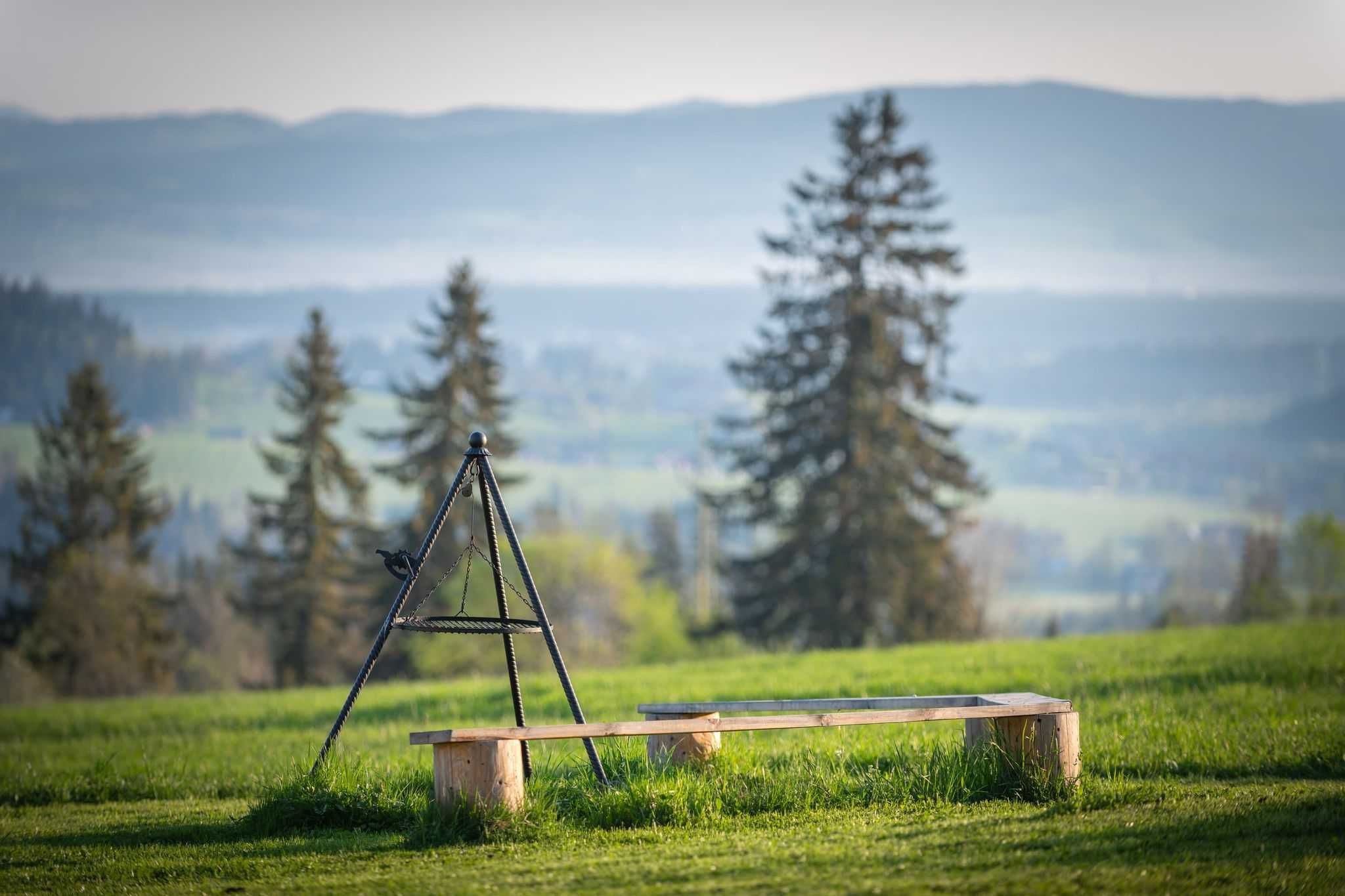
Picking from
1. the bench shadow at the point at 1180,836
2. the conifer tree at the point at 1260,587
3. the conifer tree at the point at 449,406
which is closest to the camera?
the bench shadow at the point at 1180,836

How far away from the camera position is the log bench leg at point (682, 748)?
895cm

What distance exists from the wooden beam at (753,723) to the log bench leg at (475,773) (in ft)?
0.22

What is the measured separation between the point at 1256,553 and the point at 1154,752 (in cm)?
7810

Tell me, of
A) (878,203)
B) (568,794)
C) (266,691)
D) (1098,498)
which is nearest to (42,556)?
(266,691)

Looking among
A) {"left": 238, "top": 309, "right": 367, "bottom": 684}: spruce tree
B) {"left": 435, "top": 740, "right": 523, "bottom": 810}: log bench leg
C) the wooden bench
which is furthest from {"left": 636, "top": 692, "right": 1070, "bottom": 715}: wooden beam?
{"left": 238, "top": 309, "right": 367, "bottom": 684}: spruce tree

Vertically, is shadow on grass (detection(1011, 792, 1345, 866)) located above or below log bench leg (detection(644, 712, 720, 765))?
below

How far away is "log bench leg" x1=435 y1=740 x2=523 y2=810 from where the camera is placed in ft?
25.5

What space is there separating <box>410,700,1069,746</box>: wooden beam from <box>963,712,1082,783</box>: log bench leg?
0.06 meters

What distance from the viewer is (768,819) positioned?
26.6 feet

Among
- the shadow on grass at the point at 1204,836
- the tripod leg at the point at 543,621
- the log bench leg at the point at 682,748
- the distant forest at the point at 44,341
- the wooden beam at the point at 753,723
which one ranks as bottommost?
the shadow on grass at the point at 1204,836

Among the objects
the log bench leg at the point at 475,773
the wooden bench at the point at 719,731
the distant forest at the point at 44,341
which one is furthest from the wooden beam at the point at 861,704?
the distant forest at the point at 44,341

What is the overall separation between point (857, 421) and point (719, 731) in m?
28.9

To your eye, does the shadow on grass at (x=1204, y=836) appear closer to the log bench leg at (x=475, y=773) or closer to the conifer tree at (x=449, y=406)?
the log bench leg at (x=475, y=773)

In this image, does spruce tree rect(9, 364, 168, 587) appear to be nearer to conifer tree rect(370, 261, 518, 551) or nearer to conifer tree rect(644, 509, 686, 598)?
conifer tree rect(370, 261, 518, 551)
